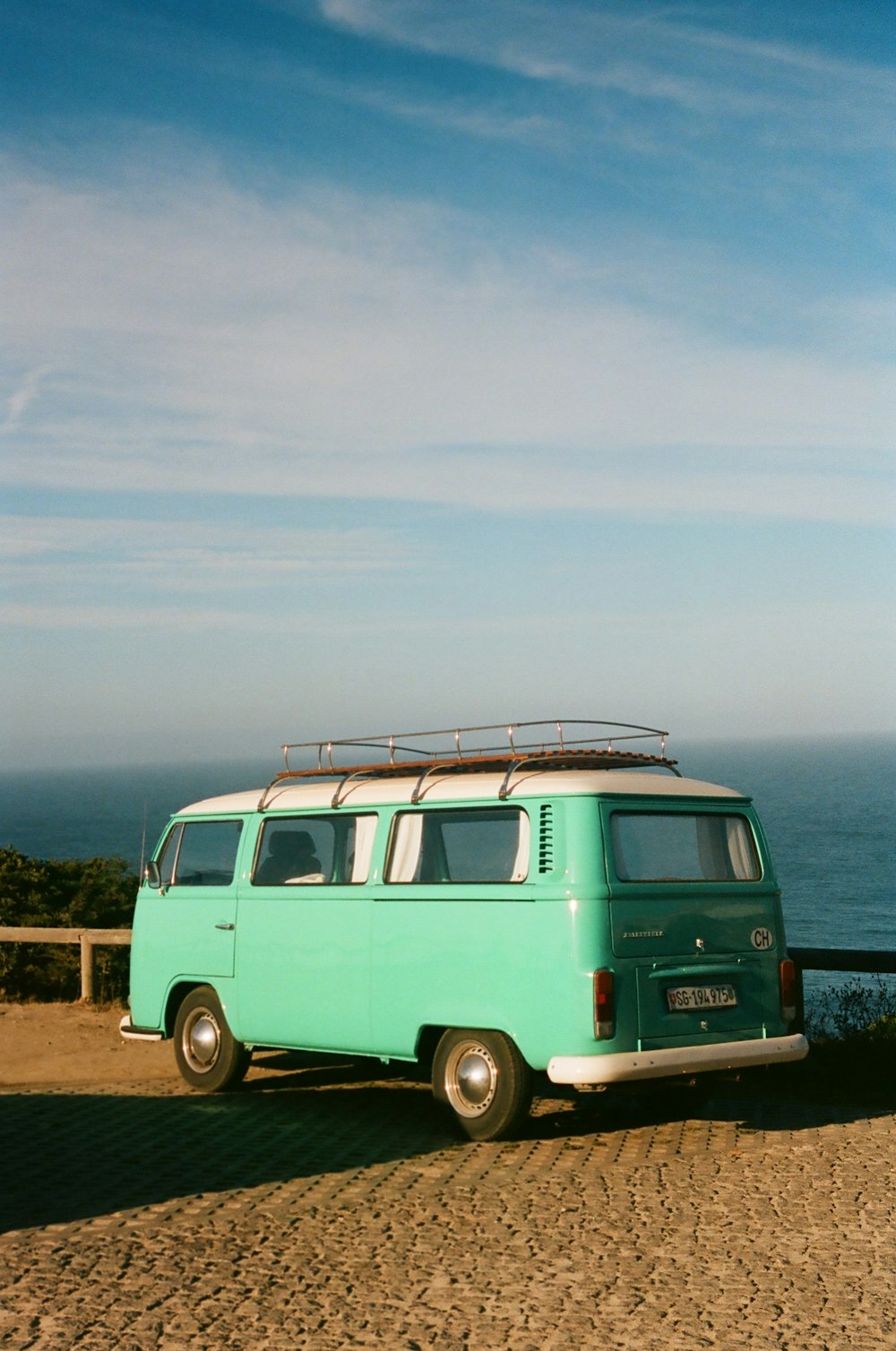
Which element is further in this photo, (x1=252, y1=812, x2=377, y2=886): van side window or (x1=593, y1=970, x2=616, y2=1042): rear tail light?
(x1=252, y1=812, x2=377, y2=886): van side window

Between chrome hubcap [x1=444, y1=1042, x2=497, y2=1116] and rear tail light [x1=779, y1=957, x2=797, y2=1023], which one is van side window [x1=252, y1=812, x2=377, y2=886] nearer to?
chrome hubcap [x1=444, y1=1042, x2=497, y2=1116]

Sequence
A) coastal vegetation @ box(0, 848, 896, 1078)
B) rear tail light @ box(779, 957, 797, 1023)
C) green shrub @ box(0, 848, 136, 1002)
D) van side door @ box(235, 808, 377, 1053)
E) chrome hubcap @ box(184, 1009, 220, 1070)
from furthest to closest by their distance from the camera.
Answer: green shrub @ box(0, 848, 136, 1002)
coastal vegetation @ box(0, 848, 896, 1078)
chrome hubcap @ box(184, 1009, 220, 1070)
van side door @ box(235, 808, 377, 1053)
rear tail light @ box(779, 957, 797, 1023)

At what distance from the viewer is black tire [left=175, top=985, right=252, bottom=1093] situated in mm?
10883

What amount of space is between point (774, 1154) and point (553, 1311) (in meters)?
3.27

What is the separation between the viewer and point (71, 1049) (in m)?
13.4

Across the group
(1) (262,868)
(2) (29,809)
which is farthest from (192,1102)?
(2) (29,809)

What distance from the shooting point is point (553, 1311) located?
5.71 m

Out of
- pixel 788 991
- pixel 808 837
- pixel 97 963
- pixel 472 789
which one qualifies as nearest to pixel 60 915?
pixel 97 963

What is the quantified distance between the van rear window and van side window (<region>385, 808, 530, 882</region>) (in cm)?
60

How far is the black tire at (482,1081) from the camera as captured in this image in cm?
873

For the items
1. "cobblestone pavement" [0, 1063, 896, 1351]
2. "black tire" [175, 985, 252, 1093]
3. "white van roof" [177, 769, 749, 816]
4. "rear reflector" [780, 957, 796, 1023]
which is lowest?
"cobblestone pavement" [0, 1063, 896, 1351]

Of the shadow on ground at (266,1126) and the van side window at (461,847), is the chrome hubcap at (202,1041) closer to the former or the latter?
the shadow on ground at (266,1126)

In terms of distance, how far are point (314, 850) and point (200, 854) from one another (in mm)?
1357

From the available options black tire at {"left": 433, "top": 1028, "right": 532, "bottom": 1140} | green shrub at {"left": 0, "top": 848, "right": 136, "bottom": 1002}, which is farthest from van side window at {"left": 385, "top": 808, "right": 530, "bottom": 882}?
green shrub at {"left": 0, "top": 848, "right": 136, "bottom": 1002}
